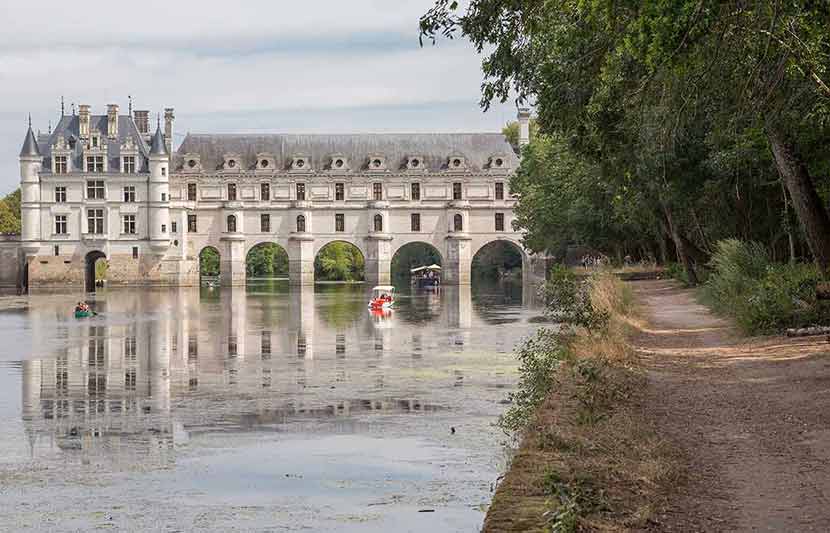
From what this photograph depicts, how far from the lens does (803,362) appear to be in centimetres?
1577

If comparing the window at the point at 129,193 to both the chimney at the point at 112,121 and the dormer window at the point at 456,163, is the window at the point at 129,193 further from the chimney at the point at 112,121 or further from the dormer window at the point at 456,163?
the dormer window at the point at 456,163

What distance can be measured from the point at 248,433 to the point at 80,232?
74528 mm

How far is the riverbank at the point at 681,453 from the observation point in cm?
725

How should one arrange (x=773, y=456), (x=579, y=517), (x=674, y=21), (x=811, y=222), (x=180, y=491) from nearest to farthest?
(x=579, y=517)
(x=674, y=21)
(x=773, y=456)
(x=180, y=491)
(x=811, y=222)

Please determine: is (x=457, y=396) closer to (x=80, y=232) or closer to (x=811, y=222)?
(x=811, y=222)

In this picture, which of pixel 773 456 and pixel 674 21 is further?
pixel 773 456

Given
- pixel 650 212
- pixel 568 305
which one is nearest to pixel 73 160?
pixel 650 212

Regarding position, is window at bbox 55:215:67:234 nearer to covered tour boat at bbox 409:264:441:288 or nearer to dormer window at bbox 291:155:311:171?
dormer window at bbox 291:155:311:171

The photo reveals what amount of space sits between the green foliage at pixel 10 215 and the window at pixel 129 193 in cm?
2164

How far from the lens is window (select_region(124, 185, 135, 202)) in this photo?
86.2m

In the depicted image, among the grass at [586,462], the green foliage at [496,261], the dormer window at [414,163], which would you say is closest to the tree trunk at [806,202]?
the grass at [586,462]

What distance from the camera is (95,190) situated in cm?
8600

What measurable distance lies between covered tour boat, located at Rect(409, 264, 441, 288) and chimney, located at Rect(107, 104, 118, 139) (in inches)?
909

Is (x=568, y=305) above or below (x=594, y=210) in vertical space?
below
